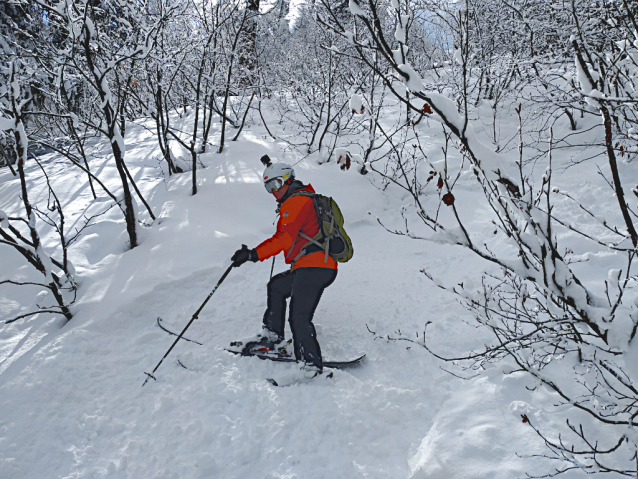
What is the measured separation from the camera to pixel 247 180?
278 inches

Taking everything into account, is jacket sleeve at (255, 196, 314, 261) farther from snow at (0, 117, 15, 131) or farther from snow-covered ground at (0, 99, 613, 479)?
snow at (0, 117, 15, 131)

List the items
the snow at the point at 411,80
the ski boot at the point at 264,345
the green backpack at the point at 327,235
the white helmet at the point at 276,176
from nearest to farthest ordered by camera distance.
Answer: the snow at the point at 411,80 → the green backpack at the point at 327,235 → the white helmet at the point at 276,176 → the ski boot at the point at 264,345

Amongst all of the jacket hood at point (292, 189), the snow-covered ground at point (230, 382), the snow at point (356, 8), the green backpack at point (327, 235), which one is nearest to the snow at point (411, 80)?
the snow at point (356, 8)

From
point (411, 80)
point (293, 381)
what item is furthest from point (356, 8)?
point (293, 381)

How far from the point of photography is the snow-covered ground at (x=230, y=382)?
248 centimetres

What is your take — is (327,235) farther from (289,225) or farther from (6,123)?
(6,123)

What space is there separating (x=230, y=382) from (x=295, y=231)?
1.50 meters

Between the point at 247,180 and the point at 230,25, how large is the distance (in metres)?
5.38

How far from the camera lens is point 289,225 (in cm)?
326

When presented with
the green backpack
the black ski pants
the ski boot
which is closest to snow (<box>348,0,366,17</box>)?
the green backpack

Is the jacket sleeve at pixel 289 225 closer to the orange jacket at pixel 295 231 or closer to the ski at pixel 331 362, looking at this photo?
the orange jacket at pixel 295 231

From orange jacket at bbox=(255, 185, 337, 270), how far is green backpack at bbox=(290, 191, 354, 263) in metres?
0.04

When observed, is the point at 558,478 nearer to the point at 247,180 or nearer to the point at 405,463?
the point at 405,463

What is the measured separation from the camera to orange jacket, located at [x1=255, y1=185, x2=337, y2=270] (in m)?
3.25
